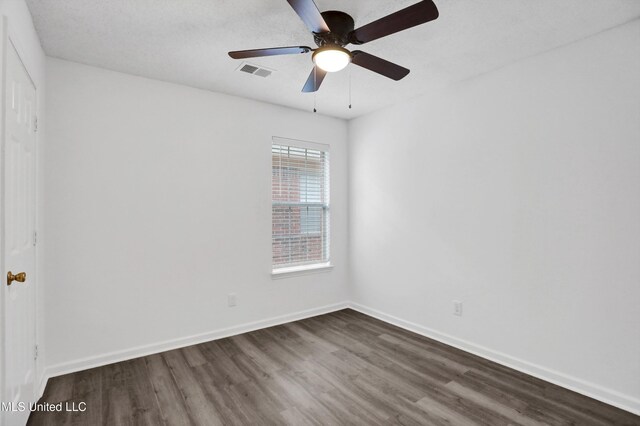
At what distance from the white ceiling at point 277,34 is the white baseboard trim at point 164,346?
258 centimetres

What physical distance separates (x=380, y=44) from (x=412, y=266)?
2351mm

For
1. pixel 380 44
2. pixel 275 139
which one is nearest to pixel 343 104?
pixel 275 139

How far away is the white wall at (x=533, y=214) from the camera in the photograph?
234cm

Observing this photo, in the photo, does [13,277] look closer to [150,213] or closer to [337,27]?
[150,213]

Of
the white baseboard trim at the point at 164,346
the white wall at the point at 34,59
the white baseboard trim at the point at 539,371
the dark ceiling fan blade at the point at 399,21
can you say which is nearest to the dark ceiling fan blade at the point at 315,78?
the dark ceiling fan blade at the point at 399,21

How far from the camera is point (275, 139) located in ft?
13.4

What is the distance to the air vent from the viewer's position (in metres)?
2.98

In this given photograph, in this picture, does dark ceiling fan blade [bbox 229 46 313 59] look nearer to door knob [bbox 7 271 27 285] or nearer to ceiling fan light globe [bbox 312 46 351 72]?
ceiling fan light globe [bbox 312 46 351 72]

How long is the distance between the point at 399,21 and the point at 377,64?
0.52 m

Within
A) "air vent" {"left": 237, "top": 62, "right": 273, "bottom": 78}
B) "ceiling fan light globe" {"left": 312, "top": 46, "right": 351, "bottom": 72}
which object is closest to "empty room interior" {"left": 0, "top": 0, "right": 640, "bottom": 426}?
"ceiling fan light globe" {"left": 312, "top": 46, "right": 351, "bottom": 72}

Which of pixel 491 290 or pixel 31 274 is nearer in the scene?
pixel 31 274

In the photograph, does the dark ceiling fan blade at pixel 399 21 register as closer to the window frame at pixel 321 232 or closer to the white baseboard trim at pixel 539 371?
the window frame at pixel 321 232

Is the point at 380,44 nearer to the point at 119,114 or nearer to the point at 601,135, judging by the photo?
the point at 601,135

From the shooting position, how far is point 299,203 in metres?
4.32
